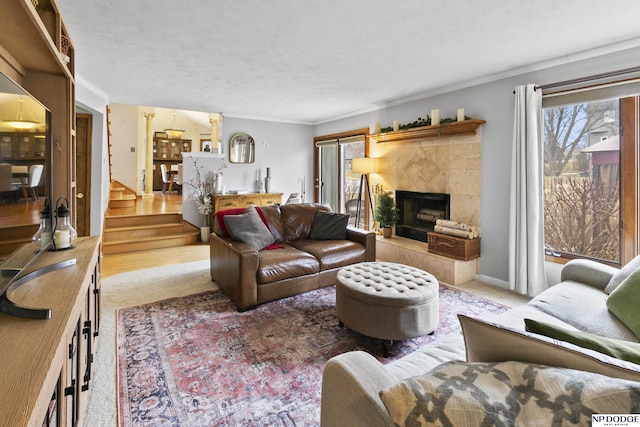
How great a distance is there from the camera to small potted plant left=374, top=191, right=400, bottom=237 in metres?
4.88

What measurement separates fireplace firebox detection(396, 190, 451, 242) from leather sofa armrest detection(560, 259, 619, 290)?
196cm

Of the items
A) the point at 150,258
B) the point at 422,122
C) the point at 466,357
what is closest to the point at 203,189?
the point at 150,258

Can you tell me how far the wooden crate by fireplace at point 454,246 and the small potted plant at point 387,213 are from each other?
2.87 ft

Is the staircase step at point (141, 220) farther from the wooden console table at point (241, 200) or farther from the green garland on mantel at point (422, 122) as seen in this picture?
the green garland on mantel at point (422, 122)

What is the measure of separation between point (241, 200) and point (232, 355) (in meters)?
4.28

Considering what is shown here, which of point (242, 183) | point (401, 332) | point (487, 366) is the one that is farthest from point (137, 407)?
point (242, 183)

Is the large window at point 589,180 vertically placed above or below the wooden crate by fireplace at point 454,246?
above

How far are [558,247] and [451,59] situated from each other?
2.36m

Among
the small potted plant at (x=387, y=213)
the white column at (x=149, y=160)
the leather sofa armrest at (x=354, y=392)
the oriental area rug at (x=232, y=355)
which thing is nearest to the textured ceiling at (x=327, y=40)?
the small potted plant at (x=387, y=213)

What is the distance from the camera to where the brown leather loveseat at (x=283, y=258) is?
296 cm

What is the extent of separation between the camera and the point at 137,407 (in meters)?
1.75

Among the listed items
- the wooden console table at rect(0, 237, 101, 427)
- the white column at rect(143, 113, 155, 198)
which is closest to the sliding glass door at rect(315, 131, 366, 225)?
the wooden console table at rect(0, 237, 101, 427)

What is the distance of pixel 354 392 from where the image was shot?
0.99m

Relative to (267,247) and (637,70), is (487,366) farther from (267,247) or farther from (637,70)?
(637,70)
